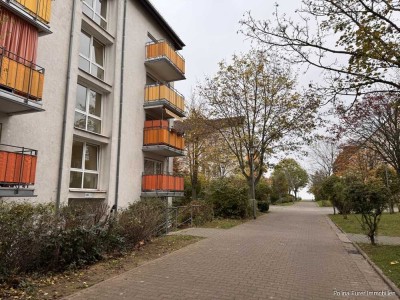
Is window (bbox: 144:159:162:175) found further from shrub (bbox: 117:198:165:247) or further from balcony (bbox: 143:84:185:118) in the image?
shrub (bbox: 117:198:165:247)

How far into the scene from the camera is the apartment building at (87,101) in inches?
343

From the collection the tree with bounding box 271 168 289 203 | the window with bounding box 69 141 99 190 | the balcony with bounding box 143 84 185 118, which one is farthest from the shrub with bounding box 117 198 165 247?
the tree with bounding box 271 168 289 203

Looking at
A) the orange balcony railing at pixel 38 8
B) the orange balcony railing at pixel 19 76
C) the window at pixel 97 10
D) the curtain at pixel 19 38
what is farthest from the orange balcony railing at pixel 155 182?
the orange balcony railing at pixel 38 8

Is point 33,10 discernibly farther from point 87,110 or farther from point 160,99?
point 160,99

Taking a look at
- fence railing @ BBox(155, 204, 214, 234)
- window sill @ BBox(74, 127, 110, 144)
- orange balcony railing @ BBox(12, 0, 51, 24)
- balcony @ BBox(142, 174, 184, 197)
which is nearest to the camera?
orange balcony railing @ BBox(12, 0, 51, 24)

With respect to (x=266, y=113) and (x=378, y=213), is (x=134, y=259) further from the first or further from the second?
(x=266, y=113)

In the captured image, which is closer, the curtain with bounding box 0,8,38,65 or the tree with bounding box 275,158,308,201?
the curtain with bounding box 0,8,38,65

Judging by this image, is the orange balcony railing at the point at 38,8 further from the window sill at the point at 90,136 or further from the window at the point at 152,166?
the window at the point at 152,166

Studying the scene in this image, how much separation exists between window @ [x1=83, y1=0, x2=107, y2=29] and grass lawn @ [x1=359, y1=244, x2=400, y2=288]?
1319 centimetres

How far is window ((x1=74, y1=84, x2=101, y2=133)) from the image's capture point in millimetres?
12555

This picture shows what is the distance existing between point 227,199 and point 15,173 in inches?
554

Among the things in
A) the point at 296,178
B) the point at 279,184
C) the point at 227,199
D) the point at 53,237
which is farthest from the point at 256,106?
the point at 296,178

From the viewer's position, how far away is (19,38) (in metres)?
8.92

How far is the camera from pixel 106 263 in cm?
771
